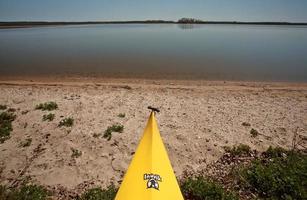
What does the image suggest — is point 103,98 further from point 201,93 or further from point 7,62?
point 7,62

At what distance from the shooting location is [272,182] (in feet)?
20.9

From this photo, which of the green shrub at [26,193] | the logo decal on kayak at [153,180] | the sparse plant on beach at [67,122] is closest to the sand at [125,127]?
the sparse plant on beach at [67,122]

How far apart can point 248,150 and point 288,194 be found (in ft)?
7.24

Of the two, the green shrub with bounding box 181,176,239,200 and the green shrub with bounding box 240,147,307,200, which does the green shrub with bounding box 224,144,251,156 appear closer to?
the green shrub with bounding box 240,147,307,200

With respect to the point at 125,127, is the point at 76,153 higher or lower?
lower

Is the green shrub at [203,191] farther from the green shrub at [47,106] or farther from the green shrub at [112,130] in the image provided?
the green shrub at [47,106]

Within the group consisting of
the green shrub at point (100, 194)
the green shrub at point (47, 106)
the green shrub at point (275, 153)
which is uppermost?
the green shrub at point (47, 106)

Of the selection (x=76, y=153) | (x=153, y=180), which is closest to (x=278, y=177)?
(x=153, y=180)

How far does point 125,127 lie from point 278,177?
5.36 m

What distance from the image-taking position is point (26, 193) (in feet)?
20.5

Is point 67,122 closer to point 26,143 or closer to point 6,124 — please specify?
point 26,143

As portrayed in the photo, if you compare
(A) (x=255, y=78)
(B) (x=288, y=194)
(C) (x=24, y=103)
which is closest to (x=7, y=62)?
(C) (x=24, y=103)

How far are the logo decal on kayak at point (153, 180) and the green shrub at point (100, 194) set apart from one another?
211cm

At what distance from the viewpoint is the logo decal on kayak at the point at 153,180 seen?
4.22 metres
